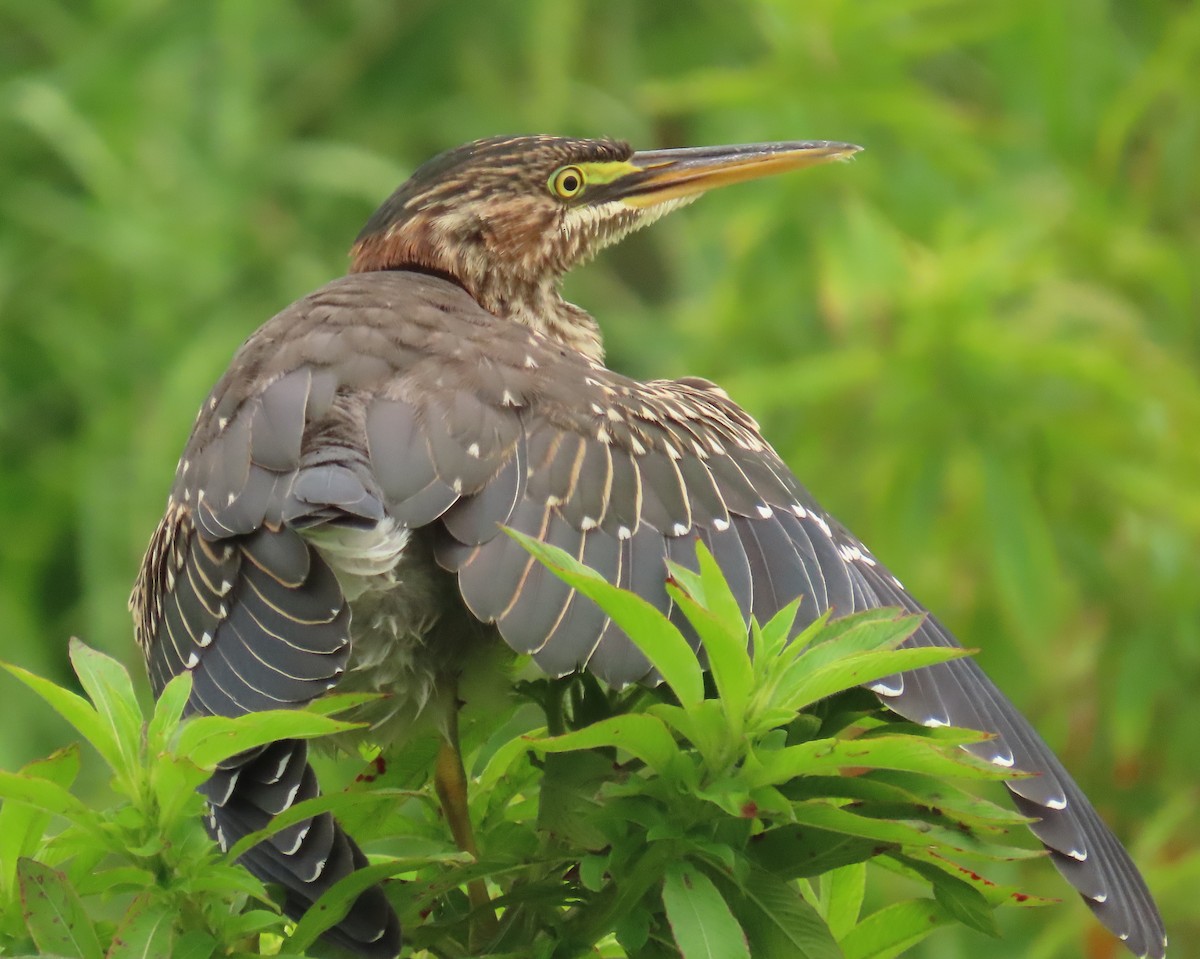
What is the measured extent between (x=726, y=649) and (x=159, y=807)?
0.67 metres

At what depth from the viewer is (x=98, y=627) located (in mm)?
6648

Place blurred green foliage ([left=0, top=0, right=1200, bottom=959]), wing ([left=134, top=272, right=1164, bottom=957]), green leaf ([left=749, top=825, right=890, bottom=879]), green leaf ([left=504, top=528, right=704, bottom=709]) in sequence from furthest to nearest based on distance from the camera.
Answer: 1. blurred green foliage ([left=0, top=0, right=1200, bottom=959])
2. wing ([left=134, top=272, right=1164, bottom=957])
3. green leaf ([left=749, top=825, right=890, bottom=879])
4. green leaf ([left=504, top=528, right=704, bottom=709])

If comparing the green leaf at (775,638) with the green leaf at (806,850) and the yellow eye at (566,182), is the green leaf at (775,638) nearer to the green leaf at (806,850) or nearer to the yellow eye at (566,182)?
the green leaf at (806,850)

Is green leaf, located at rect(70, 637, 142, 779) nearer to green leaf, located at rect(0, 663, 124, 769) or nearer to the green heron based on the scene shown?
green leaf, located at rect(0, 663, 124, 769)

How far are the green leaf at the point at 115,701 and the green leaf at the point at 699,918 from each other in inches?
24.6

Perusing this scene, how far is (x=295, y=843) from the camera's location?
7.30ft

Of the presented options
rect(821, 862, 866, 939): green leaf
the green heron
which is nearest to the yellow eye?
the green heron

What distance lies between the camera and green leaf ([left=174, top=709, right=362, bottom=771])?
1954 mm

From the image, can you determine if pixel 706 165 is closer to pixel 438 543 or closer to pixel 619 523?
pixel 619 523

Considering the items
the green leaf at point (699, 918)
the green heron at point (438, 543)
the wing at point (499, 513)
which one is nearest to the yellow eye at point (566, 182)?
the green heron at point (438, 543)

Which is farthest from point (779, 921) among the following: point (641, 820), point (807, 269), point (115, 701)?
point (807, 269)

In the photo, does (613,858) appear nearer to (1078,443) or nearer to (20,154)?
(1078,443)

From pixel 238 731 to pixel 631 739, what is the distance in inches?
16.9

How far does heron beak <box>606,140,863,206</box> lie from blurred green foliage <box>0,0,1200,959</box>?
61.1 inches
